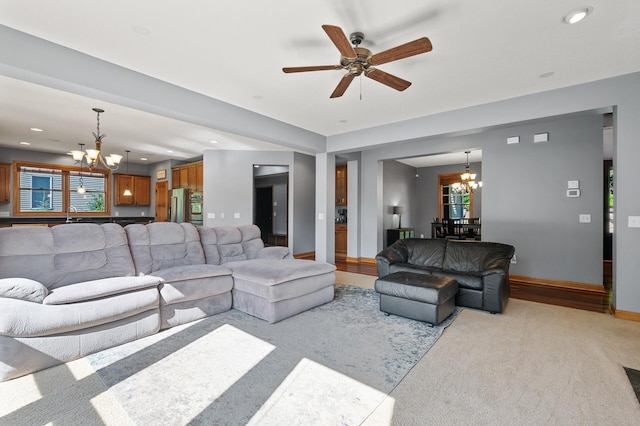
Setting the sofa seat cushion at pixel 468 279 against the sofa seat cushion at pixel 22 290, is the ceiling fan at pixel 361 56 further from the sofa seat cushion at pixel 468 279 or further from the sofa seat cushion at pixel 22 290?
the sofa seat cushion at pixel 22 290

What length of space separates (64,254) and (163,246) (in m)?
0.93

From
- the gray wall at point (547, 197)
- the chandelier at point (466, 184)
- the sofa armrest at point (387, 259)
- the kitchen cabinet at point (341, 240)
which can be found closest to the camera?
the sofa armrest at point (387, 259)

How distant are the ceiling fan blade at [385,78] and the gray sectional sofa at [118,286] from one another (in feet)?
7.32

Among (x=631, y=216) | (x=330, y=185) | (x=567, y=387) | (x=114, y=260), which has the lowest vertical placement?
(x=567, y=387)

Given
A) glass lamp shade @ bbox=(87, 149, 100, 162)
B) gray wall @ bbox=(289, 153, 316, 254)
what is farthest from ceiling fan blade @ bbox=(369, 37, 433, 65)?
gray wall @ bbox=(289, 153, 316, 254)

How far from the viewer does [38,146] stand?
272 inches

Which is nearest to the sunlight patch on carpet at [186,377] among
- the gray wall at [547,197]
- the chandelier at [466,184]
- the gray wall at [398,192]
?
the gray wall at [547,197]

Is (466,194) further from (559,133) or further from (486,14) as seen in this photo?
(486,14)

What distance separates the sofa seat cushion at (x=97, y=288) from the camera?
2391mm

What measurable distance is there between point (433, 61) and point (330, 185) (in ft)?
10.9

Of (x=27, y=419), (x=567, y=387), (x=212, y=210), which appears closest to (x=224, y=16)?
(x=27, y=419)

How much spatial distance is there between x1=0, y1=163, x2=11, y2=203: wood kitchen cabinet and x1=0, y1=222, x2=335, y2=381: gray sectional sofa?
6149 mm

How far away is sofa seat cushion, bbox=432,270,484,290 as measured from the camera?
3605mm

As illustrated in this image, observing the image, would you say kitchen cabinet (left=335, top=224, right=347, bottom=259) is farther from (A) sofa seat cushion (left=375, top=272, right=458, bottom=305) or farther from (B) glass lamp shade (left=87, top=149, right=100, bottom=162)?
(B) glass lamp shade (left=87, top=149, right=100, bottom=162)
